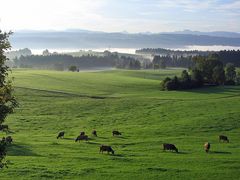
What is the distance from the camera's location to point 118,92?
8975cm

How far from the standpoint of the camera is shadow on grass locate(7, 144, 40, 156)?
32.1 m

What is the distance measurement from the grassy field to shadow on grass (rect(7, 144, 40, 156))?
0.25 feet

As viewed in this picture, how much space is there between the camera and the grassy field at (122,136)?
87.5 ft

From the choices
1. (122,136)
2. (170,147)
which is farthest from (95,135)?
(170,147)

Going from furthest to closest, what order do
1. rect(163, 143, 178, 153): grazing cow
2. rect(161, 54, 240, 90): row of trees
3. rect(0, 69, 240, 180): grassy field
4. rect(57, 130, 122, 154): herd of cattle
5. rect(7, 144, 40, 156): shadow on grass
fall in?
1. rect(161, 54, 240, 90): row of trees
2. rect(163, 143, 178, 153): grazing cow
3. rect(57, 130, 122, 154): herd of cattle
4. rect(7, 144, 40, 156): shadow on grass
5. rect(0, 69, 240, 180): grassy field

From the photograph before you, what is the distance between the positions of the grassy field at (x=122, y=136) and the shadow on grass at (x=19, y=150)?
8 cm

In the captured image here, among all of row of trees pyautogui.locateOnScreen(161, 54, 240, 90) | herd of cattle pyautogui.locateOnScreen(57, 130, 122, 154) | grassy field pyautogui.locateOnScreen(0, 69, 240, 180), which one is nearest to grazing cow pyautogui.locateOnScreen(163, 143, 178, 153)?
grassy field pyautogui.locateOnScreen(0, 69, 240, 180)

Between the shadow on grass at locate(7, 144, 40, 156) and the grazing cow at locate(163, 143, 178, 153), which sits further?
the grazing cow at locate(163, 143, 178, 153)

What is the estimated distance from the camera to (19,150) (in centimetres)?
3341

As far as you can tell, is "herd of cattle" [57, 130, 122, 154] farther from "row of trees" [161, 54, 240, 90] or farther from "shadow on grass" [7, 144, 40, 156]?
"row of trees" [161, 54, 240, 90]

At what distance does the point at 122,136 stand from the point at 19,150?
40.3 ft

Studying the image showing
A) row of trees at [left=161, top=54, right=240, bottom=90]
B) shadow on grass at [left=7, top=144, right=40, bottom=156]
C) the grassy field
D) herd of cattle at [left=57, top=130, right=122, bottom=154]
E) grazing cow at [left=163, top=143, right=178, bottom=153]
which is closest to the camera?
the grassy field

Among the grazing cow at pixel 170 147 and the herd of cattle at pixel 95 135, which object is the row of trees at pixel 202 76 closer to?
the herd of cattle at pixel 95 135

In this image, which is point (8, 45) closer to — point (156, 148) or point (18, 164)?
point (18, 164)
